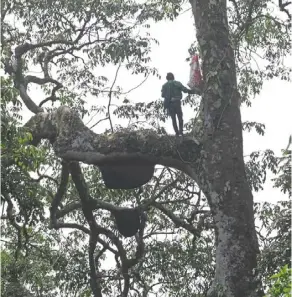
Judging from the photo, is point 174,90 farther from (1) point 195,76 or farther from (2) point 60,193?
(2) point 60,193

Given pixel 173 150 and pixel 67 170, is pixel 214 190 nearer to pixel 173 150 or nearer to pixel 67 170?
pixel 173 150

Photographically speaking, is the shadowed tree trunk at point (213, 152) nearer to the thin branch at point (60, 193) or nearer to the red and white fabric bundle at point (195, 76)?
the red and white fabric bundle at point (195, 76)

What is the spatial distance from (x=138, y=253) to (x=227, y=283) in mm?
2980

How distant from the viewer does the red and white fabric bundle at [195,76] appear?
6283 millimetres

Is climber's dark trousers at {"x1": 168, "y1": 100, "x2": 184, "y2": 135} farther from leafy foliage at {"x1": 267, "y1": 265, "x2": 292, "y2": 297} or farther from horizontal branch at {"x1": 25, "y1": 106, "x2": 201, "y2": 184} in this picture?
leafy foliage at {"x1": 267, "y1": 265, "x2": 292, "y2": 297}

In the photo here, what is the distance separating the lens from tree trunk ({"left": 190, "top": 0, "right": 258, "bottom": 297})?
16.9 feet

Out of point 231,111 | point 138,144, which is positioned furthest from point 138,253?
point 231,111

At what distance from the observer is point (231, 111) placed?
5.86m

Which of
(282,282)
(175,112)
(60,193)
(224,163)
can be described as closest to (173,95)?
(175,112)

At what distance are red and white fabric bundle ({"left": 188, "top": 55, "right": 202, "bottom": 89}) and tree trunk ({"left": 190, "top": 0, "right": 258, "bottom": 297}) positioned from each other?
0.19m

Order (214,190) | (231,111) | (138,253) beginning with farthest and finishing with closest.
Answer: (138,253), (231,111), (214,190)

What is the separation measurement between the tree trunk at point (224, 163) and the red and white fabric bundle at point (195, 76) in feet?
0.61

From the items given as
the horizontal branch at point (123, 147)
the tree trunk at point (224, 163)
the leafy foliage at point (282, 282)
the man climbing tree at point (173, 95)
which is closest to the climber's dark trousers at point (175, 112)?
the man climbing tree at point (173, 95)

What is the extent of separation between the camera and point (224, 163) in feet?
18.2
